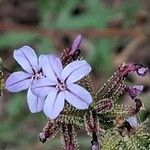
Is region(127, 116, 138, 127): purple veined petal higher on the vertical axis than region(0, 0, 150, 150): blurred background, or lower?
lower

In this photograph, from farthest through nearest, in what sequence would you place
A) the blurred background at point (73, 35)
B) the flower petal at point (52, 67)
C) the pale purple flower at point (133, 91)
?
the blurred background at point (73, 35) → the pale purple flower at point (133, 91) → the flower petal at point (52, 67)

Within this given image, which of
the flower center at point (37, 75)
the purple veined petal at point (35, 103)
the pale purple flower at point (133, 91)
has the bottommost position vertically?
the purple veined petal at point (35, 103)

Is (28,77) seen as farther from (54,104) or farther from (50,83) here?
(54,104)

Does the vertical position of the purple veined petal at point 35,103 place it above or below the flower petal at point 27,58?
below

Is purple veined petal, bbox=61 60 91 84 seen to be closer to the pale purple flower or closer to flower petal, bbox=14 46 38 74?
flower petal, bbox=14 46 38 74

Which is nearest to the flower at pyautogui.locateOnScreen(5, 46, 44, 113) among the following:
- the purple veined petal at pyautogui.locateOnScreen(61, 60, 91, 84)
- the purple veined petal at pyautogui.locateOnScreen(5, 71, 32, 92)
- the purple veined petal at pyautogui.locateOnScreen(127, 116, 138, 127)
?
the purple veined petal at pyautogui.locateOnScreen(5, 71, 32, 92)

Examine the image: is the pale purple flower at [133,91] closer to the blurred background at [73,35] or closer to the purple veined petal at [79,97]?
the purple veined petal at [79,97]

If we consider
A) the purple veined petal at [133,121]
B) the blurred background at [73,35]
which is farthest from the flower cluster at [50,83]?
the blurred background at [73,35]
